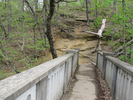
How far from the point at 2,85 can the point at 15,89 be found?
19 cm

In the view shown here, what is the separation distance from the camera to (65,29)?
17672 mm

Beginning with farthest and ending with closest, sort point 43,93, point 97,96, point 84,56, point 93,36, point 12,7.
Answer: point 93,36 < point 84,56 < point 12,7 < point 97,96 < point 43,93

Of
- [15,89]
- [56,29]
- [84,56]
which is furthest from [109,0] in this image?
[56,29]

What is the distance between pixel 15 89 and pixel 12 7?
13.1 meters

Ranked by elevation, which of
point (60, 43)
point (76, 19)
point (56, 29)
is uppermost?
point (76, 19)

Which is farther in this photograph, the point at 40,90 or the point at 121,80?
the point at 121,80

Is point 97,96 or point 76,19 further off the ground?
point 76,19

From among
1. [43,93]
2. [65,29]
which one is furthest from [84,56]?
[43,93]

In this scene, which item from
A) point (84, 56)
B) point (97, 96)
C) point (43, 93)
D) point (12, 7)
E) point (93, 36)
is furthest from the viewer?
point (93, 36)

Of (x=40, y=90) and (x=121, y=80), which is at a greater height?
(x=40, y=90)

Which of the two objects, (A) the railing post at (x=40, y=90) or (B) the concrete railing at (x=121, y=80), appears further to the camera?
(B) the concrete railing at (x=121, y=80)

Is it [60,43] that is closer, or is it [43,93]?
[43,93]

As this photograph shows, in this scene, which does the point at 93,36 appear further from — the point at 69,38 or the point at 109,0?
the point at 109,0

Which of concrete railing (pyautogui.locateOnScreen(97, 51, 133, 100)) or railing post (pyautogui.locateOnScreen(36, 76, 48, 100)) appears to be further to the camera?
concrete railing (pyautogui.locateOnScreen(97, 51, 133, 100))
